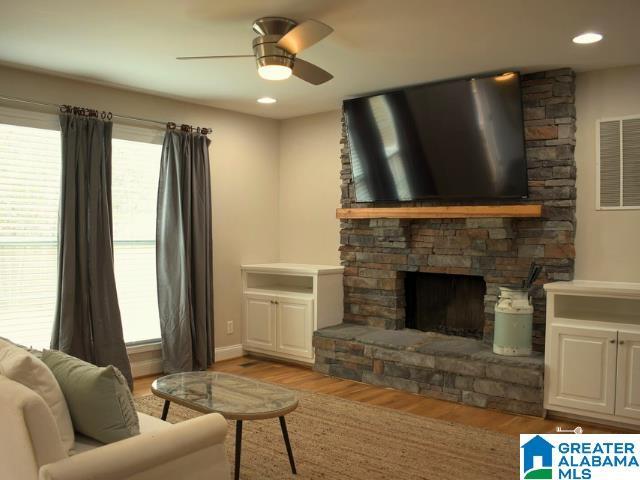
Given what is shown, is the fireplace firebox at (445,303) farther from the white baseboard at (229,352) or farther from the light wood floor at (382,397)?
the white baseboard at (229,352)

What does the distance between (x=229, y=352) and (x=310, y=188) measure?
5.98 ft

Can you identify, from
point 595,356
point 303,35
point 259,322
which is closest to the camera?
point 303,35

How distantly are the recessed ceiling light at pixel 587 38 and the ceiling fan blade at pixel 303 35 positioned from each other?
1607mm

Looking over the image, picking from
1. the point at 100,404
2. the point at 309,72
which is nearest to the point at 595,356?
the point at 309,72

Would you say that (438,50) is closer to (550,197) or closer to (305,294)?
(550,197)

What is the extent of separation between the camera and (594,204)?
13.7 ft

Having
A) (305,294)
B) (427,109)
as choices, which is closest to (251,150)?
(305,294)

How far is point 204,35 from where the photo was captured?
11.5 ft

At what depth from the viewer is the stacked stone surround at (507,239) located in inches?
165

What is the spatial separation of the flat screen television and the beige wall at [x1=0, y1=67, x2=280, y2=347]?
3.90 feet

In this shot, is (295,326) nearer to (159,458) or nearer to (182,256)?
(182,256)

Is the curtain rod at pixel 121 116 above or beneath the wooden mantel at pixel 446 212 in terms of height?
above

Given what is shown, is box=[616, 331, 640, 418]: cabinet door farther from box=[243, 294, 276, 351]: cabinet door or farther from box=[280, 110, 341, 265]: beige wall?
box=[243, 294, 276, 351]: cabinet door

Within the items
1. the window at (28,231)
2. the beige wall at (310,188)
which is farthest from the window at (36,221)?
the beige wall at (310,188)
